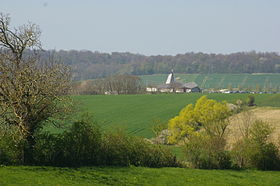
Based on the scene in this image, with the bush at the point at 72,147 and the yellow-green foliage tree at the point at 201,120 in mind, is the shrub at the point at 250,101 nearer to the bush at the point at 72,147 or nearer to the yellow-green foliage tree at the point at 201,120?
the yellow-green foliage tree at the point at 201,120

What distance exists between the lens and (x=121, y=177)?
1029 inches

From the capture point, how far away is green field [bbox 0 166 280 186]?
22.6 m

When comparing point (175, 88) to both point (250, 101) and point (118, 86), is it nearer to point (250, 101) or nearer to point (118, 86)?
point (118, 86)

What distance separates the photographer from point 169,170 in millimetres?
30453

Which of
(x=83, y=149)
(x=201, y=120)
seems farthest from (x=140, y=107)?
(x=83, y=149)

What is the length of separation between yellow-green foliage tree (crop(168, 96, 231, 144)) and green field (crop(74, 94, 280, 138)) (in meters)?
8.39

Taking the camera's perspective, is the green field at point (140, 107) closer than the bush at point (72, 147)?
No

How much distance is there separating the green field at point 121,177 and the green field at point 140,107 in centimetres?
3421

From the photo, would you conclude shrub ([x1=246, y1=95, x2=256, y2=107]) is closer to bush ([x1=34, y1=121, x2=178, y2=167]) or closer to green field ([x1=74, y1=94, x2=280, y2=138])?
green field ([x1=74, y1=94, x2=280, y2=138])

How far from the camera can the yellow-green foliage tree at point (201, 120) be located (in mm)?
54031

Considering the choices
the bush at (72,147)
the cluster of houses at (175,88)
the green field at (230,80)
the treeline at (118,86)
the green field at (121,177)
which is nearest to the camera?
the green field at (121,177)

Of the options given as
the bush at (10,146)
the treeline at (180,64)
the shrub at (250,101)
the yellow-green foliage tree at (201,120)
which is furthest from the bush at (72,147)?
the treeline at (180,64)

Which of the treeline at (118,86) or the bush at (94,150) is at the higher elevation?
the treeline at (118,86)

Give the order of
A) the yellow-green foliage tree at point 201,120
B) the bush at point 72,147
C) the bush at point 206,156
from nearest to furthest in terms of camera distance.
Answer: the bush at point 72,147 → the bush at point 206,156 → the yellow-green foliage tree at point 201,120
